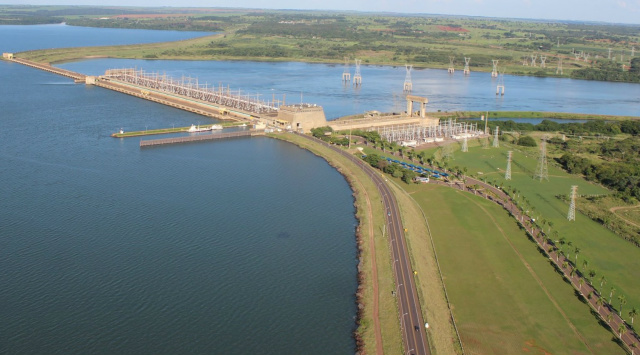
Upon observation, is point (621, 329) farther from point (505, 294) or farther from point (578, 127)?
point (578, 127)

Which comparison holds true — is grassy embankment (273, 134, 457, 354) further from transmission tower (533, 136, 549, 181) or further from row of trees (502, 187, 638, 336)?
transmission tower (533, 136, 549, 181)

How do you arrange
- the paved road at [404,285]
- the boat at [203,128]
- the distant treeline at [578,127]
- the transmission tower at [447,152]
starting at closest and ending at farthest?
1. the paved road at [404,285]
2. the transmission tower at [447,152]
3. the boat at [203,128]
4. the distant treeline at [578,127]

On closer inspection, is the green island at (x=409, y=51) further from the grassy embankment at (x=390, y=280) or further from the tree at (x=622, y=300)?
the tree at (x=622, y=300)

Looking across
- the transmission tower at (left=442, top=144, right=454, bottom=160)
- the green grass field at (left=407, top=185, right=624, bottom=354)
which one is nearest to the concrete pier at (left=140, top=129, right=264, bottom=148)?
the transmission tower at (left=442, top=144, right=454, bottom=160)

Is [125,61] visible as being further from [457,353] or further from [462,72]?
[457,353]

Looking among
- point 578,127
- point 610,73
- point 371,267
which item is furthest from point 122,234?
point 610,73

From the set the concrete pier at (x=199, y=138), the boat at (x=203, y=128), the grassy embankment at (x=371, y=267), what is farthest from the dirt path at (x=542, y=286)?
the boat at (x=203, y=128)
